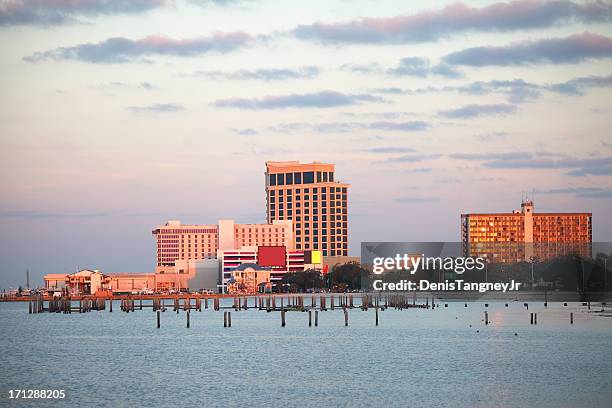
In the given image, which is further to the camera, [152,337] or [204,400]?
[152,337]

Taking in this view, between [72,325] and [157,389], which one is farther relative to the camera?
[72,325]

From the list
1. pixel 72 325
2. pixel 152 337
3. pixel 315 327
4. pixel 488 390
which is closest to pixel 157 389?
pixel 488 390

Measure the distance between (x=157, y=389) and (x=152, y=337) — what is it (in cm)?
5506

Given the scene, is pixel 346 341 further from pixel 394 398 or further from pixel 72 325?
pixel 72 325

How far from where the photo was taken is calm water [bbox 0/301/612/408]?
67.1 meters

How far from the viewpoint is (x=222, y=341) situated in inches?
4648

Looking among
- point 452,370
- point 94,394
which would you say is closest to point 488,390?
point 452,370

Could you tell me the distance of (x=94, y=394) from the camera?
6900cm

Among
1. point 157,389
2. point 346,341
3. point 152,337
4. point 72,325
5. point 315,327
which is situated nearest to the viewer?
point 157,389

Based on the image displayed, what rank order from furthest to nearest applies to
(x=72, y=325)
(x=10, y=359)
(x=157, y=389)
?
(x=72, y=325), (x=10, y=359), (x=157, y=389)

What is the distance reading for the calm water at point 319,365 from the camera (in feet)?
220

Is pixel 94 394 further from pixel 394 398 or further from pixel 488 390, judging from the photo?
pixel 488 390

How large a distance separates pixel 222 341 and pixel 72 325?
49.1m

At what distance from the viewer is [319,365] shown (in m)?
87.4
